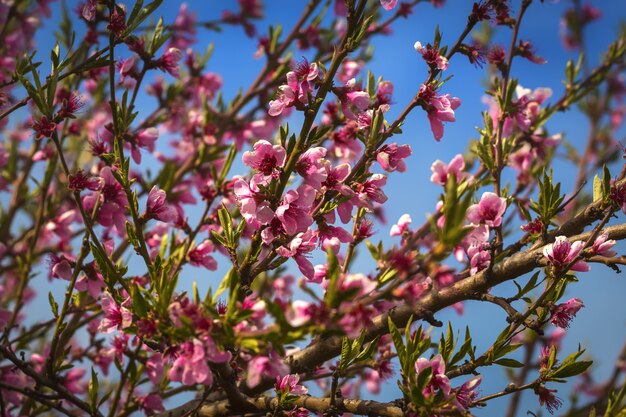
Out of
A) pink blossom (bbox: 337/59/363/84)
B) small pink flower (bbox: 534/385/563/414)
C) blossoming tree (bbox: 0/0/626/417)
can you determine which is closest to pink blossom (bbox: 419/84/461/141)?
blossoming tree (bbox: 0/0/626/417)

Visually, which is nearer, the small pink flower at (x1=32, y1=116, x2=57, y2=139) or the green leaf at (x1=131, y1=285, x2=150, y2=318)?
the green leaf at (x1=131, y1=285, x2=150, y2=318)

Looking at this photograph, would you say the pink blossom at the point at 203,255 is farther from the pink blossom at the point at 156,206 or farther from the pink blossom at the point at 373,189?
the pink blossom at the point at 373,189

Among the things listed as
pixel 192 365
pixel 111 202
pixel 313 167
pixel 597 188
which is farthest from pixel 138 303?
pixel 597 188

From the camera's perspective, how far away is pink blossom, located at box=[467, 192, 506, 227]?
6.89 ft

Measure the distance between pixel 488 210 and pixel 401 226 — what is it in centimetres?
74

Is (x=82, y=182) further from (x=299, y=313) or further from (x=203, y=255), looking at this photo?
(x=299, y=313)

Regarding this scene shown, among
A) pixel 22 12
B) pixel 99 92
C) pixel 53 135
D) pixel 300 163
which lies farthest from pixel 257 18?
pixel 300 163

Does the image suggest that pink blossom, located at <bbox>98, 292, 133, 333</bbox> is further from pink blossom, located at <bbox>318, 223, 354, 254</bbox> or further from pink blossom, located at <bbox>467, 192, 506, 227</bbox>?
pink blossom, located at <bbox>467, 192, 506, 227</bbox>

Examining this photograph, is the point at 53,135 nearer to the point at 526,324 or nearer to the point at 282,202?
the point at 282,202

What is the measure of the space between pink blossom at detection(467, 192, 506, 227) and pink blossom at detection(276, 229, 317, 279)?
26.3 inches

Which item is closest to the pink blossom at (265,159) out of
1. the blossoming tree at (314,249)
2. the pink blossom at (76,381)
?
the blossoming tree at (314,249)

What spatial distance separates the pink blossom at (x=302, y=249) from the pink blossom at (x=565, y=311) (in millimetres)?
950

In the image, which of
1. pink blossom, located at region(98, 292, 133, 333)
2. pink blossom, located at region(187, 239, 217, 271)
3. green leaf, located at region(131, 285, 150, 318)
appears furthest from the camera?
pink blossom, located at region(187, 239, 217, 271)

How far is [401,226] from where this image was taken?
283 cm
